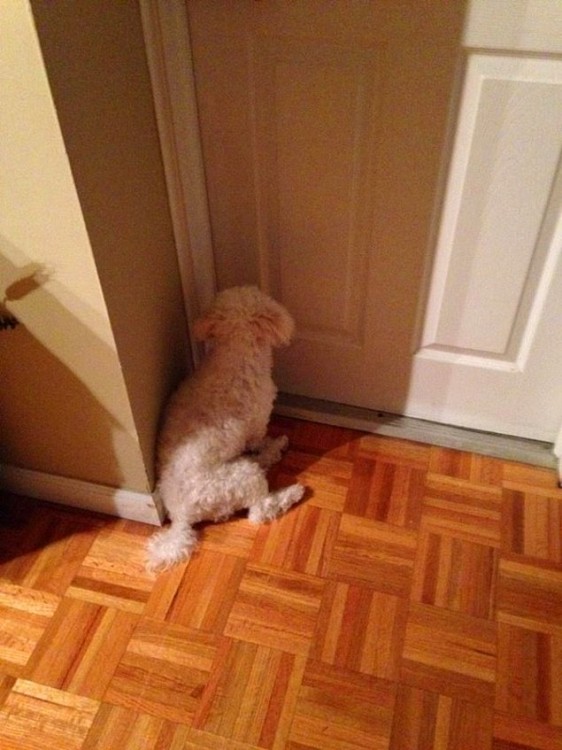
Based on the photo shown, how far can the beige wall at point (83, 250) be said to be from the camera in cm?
80

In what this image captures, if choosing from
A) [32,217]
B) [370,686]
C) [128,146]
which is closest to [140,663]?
[370,686]

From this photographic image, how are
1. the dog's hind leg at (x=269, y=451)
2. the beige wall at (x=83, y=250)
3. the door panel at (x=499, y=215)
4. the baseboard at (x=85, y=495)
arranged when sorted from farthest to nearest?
the dog's hind leg at (x=269, y=451), the baseboard at (x=85, y=495), the door panel at (x=499, y=215), the beige wall at (x=83, y=250)

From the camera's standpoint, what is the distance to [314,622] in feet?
3.79

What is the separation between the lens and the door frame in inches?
40.9

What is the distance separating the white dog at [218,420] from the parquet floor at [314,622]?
90mm

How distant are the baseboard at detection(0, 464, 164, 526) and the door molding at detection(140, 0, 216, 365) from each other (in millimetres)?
424

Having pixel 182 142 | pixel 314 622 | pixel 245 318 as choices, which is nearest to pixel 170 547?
pixel 314 622

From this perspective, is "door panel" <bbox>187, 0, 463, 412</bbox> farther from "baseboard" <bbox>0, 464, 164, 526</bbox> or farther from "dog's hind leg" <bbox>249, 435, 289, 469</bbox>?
"baseboard" <bbox>0, 464, 164, 526</bbox>

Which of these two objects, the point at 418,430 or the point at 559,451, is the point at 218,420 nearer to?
the point at 418,430

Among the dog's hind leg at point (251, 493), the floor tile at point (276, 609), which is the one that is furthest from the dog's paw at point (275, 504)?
the floor tile at point (276, 609)

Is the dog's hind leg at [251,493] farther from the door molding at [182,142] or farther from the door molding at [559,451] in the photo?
the door molding at [559,451]

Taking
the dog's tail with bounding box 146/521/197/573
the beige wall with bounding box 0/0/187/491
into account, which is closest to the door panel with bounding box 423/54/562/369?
the beige wall with bounding box 0/0/187/491

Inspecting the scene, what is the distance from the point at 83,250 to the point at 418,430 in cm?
94

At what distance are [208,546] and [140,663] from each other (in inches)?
10.5
